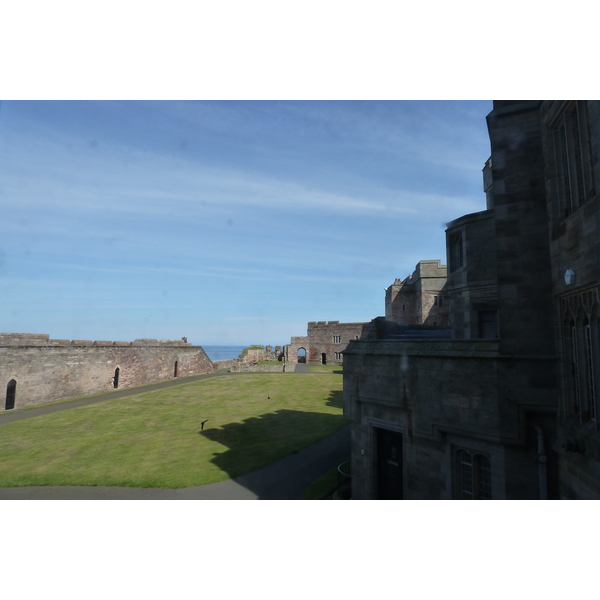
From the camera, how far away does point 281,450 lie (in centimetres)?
1566

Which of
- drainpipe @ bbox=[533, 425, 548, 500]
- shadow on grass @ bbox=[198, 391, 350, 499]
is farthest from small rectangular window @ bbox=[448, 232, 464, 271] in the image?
shadow on grass @ bbox=[198, 391, 350, 499]

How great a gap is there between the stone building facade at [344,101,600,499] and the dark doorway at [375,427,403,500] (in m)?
0.13

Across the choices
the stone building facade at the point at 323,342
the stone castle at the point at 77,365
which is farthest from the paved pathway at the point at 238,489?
the stone building facade at the point at 323,342

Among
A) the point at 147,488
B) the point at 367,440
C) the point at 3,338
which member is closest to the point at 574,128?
the point at 367,440

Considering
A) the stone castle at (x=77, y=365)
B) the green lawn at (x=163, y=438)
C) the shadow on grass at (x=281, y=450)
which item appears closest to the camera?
the shadow on grass at (x=281, y=450)

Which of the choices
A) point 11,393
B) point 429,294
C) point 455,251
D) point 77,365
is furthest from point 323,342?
point 455,251

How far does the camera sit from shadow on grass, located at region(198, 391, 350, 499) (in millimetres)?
12492

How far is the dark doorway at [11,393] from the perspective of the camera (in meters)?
23.9

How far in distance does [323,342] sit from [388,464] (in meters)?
50.1

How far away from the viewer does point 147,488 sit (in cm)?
1184

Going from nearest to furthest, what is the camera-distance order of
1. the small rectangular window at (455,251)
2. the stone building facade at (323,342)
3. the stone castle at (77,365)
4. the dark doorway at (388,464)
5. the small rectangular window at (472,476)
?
the small rectangular window at (472,476)
the dark doorway at (388,464)
the small rectangular window at (455,251)
the stone castle at (77,365)
the stone building facade at (323,342)

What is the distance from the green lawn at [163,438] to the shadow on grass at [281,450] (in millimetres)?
50

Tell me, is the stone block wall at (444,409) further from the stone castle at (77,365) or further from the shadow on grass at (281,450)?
the stone castle at (77,365)

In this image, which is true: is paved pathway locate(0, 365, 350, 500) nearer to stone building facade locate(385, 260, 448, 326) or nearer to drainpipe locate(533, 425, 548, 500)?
drainpipe locate(533, 425, 548, 500)
